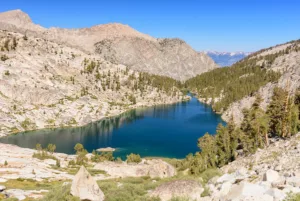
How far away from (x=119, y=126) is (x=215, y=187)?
15923 centimetres

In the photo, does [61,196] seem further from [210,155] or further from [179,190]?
[210,155]

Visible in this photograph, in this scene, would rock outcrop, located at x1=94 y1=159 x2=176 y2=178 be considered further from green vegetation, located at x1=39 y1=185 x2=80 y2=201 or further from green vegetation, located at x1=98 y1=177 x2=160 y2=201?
green vegetation, located at x1=39 y1=185 x2=80 y2=201

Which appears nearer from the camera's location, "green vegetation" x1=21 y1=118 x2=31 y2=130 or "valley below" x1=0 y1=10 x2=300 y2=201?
"valley below" x1=0 y1=10 x2=300 y2=201

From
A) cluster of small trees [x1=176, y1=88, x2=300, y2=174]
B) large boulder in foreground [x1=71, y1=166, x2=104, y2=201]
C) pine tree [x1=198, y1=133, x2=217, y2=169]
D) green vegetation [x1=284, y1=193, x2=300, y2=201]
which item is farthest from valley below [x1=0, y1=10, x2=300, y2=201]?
pine tree [x1=198, y1=133, x2=217, y2=169]

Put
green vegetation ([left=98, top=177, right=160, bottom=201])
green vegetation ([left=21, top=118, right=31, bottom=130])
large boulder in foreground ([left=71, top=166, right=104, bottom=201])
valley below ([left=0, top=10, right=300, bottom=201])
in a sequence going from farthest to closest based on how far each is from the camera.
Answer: green vegetation ([left=21, top=118, right=31, bottom=130]), large boulder in foreground ([left=71, top=166, right=104, bottom=201]), green vegetation ([left=98, top=177, right=160, bottom=201]), valley below ([left=0, top=10, right=300, bottom=201])

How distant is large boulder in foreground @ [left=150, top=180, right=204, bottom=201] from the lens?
102 feet

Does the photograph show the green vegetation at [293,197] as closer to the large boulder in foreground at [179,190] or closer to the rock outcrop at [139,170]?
the large boulder in foreground at [179,190]

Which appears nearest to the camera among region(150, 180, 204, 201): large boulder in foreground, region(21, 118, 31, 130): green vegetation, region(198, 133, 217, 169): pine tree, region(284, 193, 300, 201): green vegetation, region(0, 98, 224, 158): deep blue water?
region(284, 193, 300, 201): green vegetation

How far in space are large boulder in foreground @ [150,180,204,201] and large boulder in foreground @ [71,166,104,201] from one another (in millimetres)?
6584

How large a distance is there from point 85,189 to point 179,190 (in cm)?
1110

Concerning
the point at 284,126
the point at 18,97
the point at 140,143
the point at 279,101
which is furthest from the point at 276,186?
the point at 18,97

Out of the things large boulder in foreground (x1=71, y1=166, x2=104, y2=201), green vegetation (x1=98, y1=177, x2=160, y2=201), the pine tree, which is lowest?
the pine tree

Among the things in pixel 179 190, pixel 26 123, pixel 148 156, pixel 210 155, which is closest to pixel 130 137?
pixel 148 156

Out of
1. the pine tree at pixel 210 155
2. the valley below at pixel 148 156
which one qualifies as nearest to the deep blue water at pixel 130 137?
the valley below at pixel 148 156
